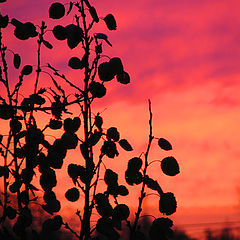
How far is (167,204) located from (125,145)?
70cm

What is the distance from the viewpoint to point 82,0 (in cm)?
373

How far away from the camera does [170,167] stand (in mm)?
3330

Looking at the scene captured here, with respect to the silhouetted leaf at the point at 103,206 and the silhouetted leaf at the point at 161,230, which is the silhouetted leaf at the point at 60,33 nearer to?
the silhouetted leaf at the point at 103,206

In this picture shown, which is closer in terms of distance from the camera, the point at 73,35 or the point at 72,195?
the point at 73,35

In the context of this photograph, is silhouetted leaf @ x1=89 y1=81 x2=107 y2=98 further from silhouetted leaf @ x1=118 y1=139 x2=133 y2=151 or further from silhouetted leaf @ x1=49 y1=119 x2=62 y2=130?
silhouetted leaf @ x1=49 y1=119 x2=62 y2=130

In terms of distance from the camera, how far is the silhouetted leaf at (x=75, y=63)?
12.2 ft

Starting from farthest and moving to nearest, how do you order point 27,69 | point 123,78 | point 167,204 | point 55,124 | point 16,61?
point 27,69, point 16,61, point 55,124, point 123,78, point 167,204

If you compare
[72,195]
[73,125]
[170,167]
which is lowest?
[72,195]

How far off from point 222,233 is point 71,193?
22.3ft

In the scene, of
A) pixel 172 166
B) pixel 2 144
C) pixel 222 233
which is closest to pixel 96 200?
pixel 172 166

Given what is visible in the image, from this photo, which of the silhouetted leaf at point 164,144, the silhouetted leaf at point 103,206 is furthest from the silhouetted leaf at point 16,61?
the silhouetted leaf at point 164,144

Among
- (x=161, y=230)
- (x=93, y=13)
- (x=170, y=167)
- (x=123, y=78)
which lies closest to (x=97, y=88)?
(x=123, y=78)

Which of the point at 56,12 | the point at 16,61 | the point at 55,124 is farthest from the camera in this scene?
the point at 16,61

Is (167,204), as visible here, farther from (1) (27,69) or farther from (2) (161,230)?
(1) (27,69)
